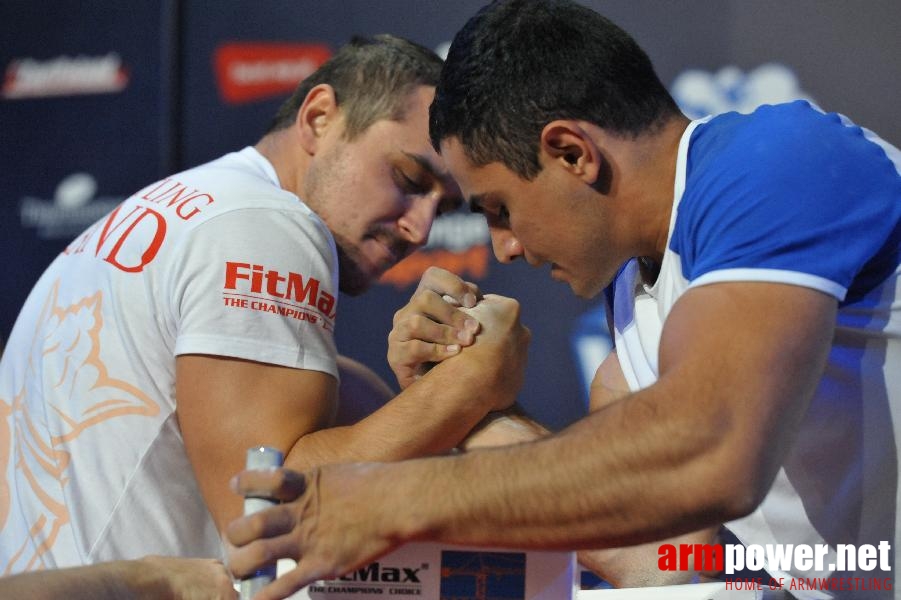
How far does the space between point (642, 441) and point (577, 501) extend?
8cm

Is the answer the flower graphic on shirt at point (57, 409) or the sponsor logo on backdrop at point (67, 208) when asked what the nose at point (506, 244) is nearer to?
the flower graphic on shirt at point (57, 409)

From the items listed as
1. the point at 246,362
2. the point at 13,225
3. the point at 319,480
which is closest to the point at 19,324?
the point at 246,362

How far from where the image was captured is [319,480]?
1.00 m

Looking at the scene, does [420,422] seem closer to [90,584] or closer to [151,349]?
[151,349]

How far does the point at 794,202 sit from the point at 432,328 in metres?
0.55

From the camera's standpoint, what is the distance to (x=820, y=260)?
3.37 feet

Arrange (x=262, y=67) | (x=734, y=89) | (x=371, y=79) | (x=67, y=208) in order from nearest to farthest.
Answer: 1. (x=371, y=79)
2. (x=734, y=89)
3. (x=262, y=67)
4. (x=67, y=208)

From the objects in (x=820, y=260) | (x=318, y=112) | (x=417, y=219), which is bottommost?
(x=820, y=260)

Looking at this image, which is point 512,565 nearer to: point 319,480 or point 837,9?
point 319,480

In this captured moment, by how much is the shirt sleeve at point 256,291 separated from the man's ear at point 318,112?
0.39 metres

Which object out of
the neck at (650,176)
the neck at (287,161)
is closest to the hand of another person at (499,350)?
the neck at (650,176)

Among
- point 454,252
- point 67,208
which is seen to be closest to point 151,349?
point 454,252

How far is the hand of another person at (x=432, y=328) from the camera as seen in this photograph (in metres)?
1.45

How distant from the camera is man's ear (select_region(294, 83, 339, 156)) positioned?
184cm
